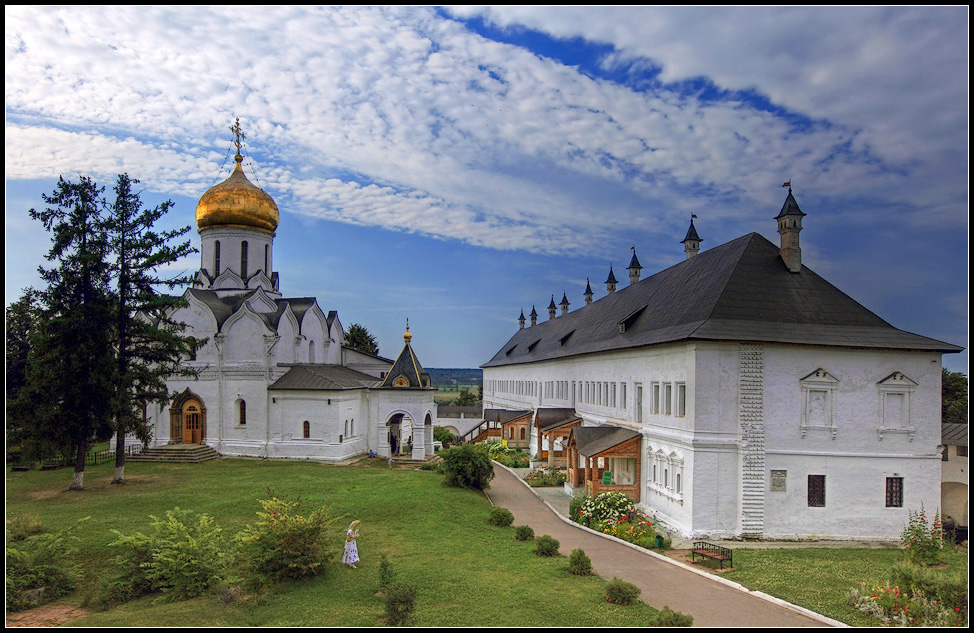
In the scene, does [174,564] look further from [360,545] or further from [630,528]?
[630,528]

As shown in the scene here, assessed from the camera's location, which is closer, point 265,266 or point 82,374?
point 82,374

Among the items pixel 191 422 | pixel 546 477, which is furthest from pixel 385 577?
pixel 191 422

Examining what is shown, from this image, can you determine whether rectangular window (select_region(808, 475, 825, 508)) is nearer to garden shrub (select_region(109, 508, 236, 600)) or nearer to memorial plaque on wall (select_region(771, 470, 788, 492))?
memorial plaque on wall (select_region(771, 470, 788, 492))

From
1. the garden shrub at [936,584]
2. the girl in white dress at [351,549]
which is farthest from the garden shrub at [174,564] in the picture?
the garden shrub at [936,584]

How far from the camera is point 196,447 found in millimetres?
32781

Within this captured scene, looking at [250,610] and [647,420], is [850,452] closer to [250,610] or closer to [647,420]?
[647,420]

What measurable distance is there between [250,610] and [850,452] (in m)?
18.2

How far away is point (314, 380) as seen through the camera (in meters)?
32.8

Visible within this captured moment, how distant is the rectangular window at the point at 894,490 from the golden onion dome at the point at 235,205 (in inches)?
1348

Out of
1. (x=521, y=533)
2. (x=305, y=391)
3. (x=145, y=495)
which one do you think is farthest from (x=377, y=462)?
(x=521, y=533)

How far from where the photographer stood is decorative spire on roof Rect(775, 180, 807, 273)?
22.1 metres

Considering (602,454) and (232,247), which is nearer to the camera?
(602,454)

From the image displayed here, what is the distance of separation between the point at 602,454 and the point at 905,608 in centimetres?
1204

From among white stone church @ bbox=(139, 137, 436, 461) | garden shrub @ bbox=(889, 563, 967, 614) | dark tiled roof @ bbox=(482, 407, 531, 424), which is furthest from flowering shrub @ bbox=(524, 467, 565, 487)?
garden shrub @ bbox=(889, 563, 967, 614)
